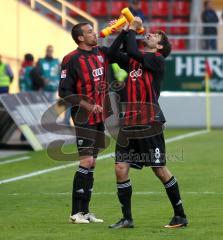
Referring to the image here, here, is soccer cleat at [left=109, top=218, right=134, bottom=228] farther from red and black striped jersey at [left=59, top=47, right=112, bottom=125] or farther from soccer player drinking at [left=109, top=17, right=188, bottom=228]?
red and black striped jersey at [left=59, top=47, right=112, bottom=125]

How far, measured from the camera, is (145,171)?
1616 cm

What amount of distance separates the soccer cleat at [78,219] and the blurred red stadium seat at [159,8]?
24448mm

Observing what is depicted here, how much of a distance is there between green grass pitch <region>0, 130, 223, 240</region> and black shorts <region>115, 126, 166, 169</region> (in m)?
0.67

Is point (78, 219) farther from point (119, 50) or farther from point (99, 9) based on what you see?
point (99, 9)

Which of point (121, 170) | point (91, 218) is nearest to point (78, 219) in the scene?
point (91, 218)

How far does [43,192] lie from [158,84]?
3.72 metres

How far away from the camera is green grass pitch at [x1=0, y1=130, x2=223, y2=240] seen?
9.80 m

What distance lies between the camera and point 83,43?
35.5 ft

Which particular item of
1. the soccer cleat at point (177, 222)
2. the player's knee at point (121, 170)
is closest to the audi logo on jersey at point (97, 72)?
the player's knee at point (121, 170)

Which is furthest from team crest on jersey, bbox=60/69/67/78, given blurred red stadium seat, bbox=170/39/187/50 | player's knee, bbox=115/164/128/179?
blurred red stadium seat, bbox=170/39/187/50

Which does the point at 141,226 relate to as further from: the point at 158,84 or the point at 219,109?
the point at 219,109

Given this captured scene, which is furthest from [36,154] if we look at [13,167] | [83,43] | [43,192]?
[83,43]

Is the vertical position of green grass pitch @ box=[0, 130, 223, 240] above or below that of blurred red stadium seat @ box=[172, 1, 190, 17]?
below

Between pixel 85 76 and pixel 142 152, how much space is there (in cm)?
118
